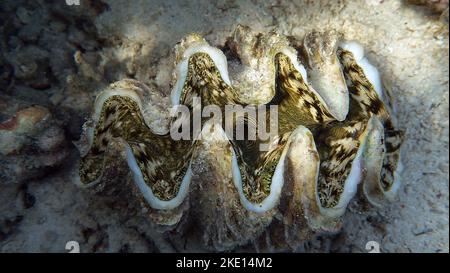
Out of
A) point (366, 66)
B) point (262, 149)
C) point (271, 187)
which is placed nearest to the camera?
point (271, 187)

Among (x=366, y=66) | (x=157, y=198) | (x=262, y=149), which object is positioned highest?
(x=366, y=66)

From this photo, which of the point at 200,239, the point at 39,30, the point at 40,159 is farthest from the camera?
the point at 39,30

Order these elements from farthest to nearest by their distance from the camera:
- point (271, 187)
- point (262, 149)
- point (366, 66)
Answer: point (262, 149), point (366, 66), point (271, 187)

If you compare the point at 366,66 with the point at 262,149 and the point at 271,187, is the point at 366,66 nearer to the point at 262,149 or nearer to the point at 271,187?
the point at 262,149

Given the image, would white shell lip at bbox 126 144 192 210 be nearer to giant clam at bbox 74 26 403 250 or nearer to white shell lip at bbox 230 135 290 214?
giant clam at bbox 74 26 403 250

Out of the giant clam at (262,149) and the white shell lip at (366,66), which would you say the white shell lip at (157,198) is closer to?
the giant clam at (262,149)

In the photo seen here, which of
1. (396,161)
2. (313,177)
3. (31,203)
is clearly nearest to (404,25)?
(396,161)

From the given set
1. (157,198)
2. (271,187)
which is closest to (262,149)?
(271,187)

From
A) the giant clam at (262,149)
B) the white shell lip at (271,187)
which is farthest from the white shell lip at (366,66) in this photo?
the white shell lip at (271,187)

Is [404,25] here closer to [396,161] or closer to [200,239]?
[396,161]
